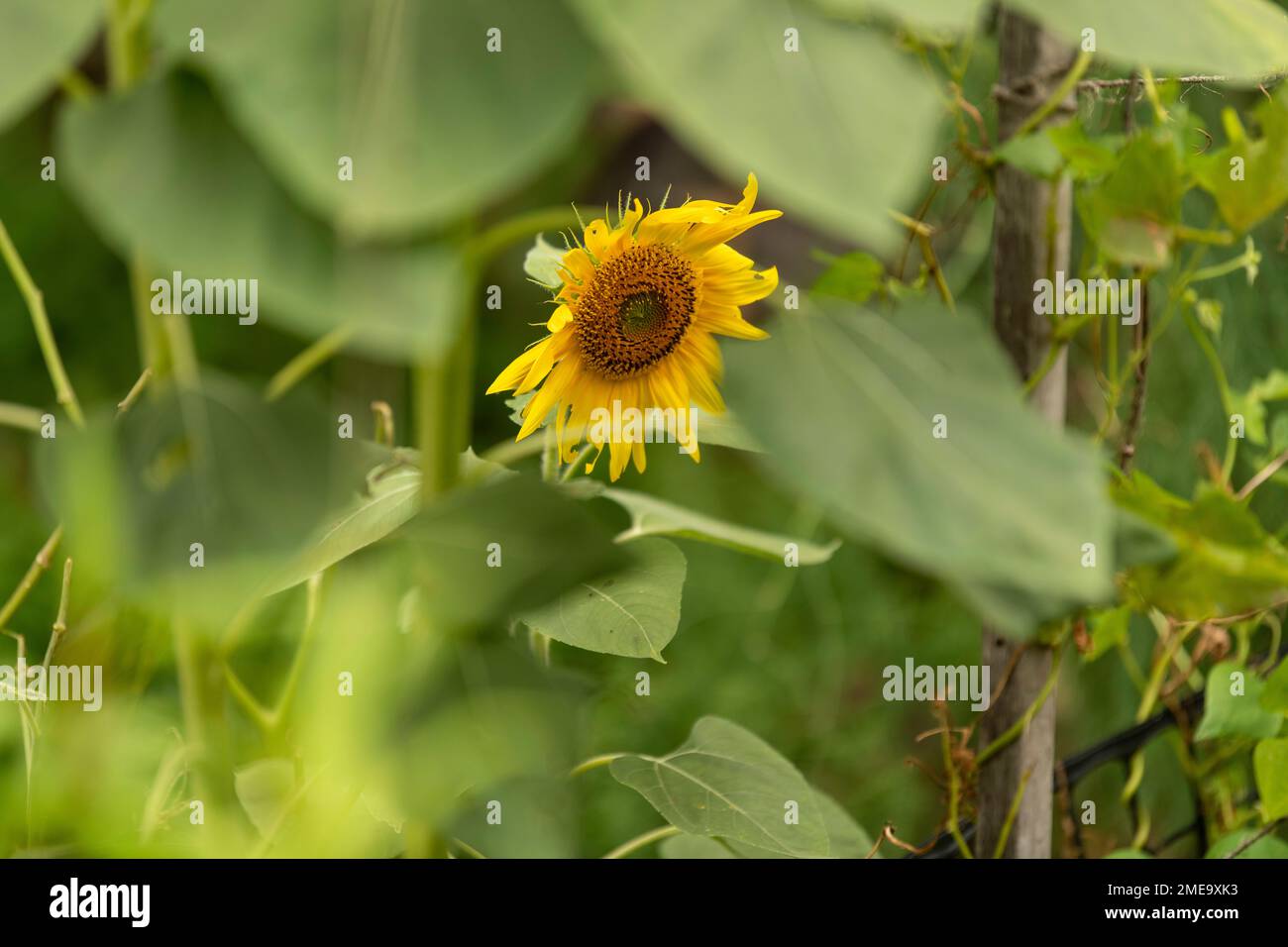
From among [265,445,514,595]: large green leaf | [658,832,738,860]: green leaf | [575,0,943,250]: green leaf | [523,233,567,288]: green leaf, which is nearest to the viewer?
[575,0,943,250]: green leaf

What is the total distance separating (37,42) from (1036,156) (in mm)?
338

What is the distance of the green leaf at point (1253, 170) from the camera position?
0.32m

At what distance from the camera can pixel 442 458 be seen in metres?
0.19

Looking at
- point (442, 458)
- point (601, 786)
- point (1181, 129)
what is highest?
point (1181, 129)

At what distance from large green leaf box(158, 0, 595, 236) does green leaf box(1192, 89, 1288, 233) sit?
0.27 m

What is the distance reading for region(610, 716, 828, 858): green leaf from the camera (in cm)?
36

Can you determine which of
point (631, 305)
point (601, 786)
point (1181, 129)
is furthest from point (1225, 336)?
point (601, 786)

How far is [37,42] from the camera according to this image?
13cm

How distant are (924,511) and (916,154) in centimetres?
4

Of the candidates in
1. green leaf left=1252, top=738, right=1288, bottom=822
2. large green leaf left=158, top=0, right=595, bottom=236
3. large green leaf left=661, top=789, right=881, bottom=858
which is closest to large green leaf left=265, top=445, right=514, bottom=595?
large green leaf left=158, top=0, right=595, bottom=236

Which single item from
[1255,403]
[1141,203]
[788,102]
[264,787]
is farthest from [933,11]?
[1255,403]

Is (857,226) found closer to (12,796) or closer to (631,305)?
(631,305)

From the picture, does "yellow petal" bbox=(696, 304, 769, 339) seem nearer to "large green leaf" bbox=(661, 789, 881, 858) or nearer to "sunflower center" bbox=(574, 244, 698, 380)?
"sunflower center" bbox=(574, 244, 698, 380)

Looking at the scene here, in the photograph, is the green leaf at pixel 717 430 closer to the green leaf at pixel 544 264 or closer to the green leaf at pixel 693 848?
the green leaf at pixel 544 264
